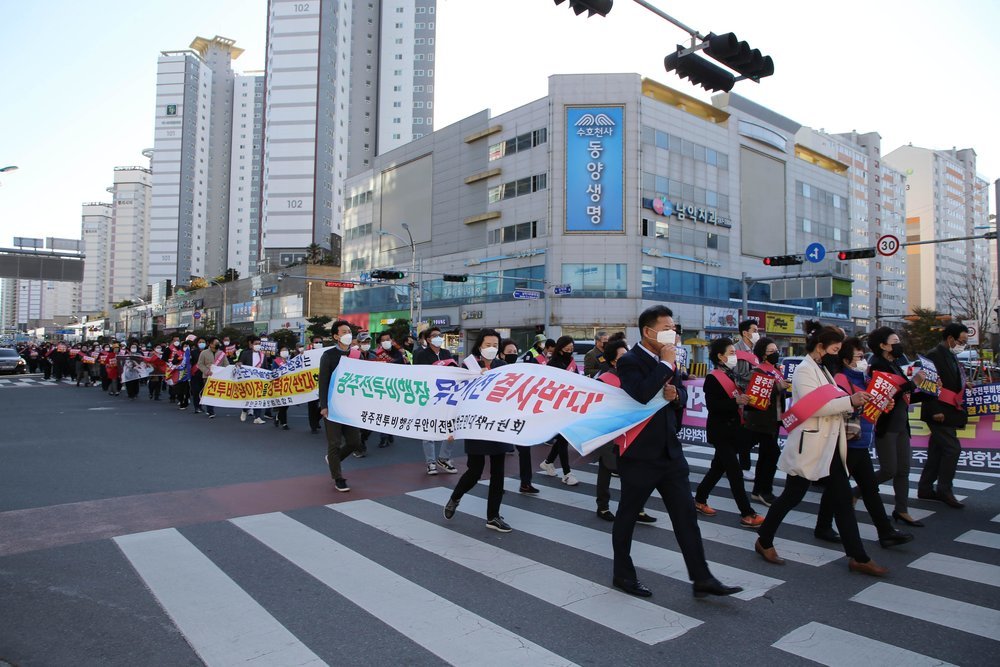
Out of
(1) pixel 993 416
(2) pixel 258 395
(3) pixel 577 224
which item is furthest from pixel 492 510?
(3) pixel 577 224

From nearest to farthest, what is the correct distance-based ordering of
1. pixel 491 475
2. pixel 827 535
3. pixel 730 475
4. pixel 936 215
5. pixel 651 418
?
pixel 651 418 → pixel 827 535 → pixel 491 475 → pixel 730 475 → pixel 936 215

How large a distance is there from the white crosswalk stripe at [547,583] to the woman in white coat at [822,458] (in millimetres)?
1546

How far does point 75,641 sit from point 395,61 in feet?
390

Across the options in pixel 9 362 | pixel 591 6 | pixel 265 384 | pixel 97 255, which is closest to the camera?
pixel 591 6

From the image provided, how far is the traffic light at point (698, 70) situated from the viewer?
23.5 feet

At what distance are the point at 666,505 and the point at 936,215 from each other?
147753 millimetres

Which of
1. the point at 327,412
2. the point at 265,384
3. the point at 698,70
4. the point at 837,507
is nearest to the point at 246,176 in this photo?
the point at 265,384

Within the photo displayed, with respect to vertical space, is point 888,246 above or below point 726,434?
above

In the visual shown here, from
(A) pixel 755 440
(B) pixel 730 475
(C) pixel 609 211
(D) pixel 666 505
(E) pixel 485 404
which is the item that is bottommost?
(B) pixel 730 475

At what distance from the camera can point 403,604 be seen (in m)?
4.21

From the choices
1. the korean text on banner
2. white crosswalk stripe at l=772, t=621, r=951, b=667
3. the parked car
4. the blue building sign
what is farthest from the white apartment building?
white crosswalk stripe at l=772, t=621, r=951, b=667

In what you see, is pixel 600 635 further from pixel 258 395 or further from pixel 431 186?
pixel 431 186

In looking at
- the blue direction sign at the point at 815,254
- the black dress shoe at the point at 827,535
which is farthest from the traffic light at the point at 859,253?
the black dress shoe at the point at 827,535

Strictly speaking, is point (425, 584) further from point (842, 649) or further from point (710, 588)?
point (842, 649)
